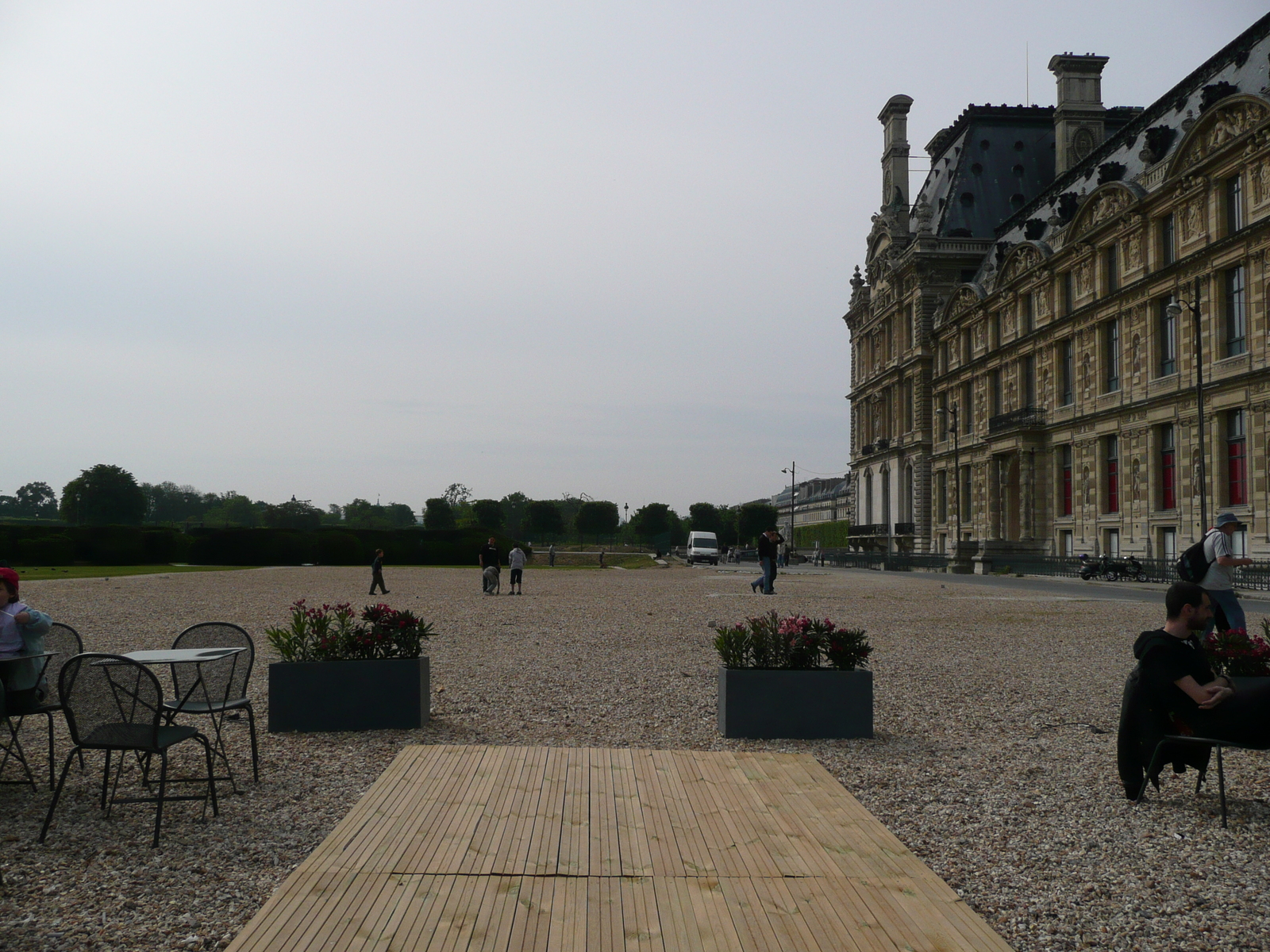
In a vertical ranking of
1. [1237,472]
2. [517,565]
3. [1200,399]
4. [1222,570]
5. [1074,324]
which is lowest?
[517,565]

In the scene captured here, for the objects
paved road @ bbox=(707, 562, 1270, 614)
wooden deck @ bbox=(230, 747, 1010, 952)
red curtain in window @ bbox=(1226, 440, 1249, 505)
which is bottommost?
paved road @ bbox=(707, 562, 1270, 614)

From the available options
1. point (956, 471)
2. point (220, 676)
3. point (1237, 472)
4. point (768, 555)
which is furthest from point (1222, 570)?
point (956, 471)

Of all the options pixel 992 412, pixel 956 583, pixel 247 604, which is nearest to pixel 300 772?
pixel 247 604

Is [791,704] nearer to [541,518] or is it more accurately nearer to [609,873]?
[609,873]

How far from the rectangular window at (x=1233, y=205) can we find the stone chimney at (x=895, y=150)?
4419 cm

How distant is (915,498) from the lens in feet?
226

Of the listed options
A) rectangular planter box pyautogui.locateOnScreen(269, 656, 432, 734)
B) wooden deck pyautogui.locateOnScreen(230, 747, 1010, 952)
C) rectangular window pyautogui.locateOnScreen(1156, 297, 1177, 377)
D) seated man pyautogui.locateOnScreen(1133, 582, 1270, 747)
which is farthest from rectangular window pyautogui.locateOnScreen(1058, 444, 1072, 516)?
wooden deck pyautogui.locateOnScreen(230, 747, 1010, 952)

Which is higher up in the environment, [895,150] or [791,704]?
[895,150]

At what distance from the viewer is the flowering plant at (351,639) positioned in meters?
7.92

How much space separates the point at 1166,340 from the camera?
39.9 m

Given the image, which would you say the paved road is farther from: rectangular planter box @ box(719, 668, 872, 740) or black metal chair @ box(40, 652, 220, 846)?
black metal chair @ box(40, 652, 220, 846)

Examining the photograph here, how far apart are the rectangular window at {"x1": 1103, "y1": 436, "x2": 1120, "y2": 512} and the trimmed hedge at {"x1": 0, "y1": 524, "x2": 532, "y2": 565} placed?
3844 cm

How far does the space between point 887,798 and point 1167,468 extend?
38.7 metres

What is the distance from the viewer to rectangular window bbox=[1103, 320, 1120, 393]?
4350 centimetres
